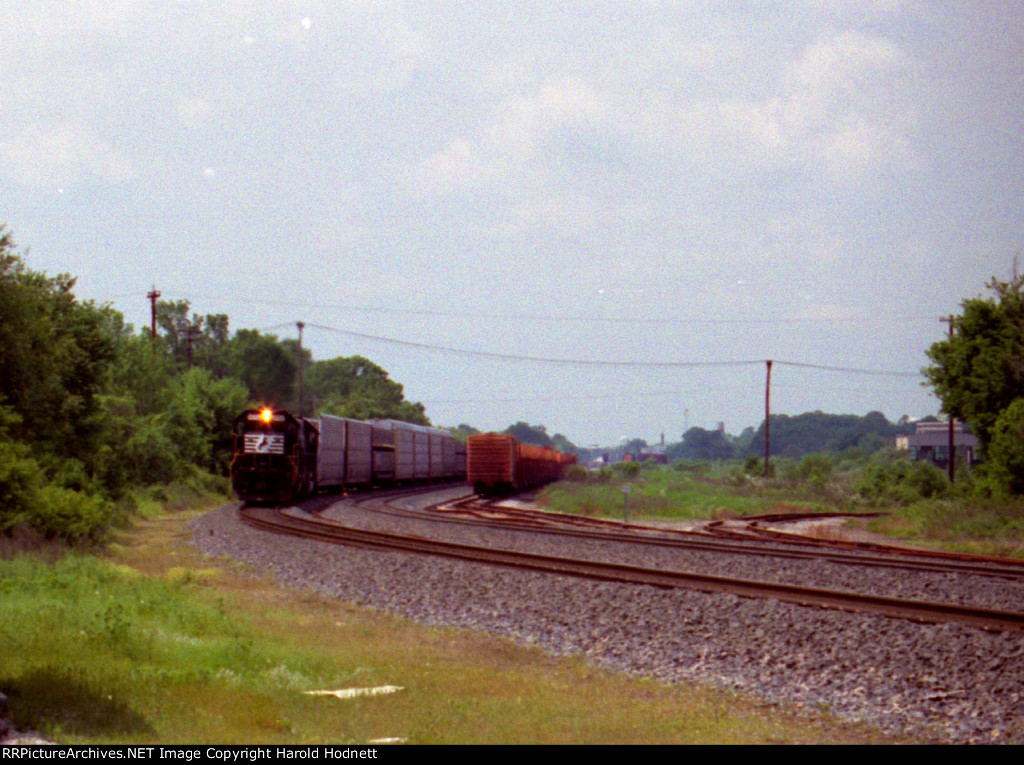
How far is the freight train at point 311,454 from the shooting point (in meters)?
34.8

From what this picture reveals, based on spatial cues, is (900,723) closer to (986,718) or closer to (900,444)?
(986,718)

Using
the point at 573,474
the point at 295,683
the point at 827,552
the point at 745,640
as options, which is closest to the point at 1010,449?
the point at 827,552

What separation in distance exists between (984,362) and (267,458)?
27.3m

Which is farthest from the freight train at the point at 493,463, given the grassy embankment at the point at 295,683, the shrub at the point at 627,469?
the shrub at the point at 627,469

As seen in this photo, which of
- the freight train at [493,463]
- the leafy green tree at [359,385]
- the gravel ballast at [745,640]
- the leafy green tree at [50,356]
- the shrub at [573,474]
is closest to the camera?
the gravel ballast at [745,640]

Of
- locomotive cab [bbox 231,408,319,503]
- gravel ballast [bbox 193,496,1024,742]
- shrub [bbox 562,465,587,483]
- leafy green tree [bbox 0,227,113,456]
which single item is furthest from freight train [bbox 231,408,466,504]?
gravel ballast [bbox 193,496,1024,742]

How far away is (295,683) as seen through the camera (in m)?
9.19

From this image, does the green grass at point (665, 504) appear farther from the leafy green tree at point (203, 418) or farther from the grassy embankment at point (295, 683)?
the grassy embankment at point (295, 683)

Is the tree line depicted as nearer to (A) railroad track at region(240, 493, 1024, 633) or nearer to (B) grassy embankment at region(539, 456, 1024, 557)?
(A) railroad track at region(240, 493, 1024, 633)

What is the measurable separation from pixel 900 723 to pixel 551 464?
58.6m

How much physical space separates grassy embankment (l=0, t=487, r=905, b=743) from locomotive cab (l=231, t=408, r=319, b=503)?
20746mm

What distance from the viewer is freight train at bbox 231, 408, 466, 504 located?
114 feet

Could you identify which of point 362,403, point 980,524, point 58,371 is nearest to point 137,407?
point 58,371

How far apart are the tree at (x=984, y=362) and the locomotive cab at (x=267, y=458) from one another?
2569cm
